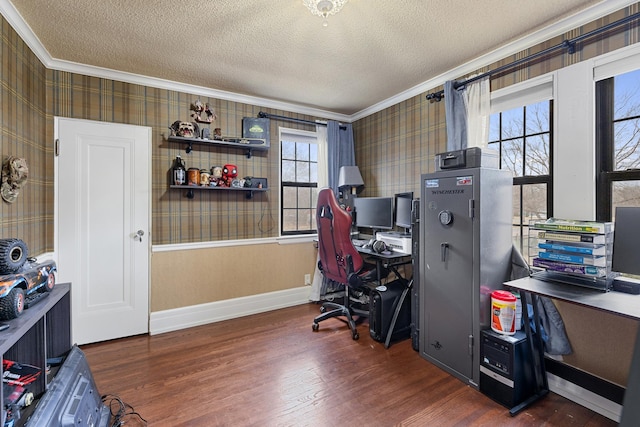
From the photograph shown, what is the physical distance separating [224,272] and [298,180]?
143 cm

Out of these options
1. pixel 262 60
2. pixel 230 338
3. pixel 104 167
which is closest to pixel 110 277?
pixel 104 167

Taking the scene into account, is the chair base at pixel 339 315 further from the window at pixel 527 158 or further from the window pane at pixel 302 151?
the window pane at pixel 302 151

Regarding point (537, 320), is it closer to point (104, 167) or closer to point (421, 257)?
point (421, 257)

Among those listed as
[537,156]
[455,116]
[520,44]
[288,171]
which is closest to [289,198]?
[288,171]

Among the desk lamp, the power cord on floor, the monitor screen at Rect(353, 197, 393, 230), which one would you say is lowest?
the power cord on floor

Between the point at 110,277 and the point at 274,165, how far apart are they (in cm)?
201

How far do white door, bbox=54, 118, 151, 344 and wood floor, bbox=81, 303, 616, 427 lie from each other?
11.1 inches

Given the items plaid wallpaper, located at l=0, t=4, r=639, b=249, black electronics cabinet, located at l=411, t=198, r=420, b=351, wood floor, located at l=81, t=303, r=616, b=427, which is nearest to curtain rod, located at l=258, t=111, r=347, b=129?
plaid wallpaper, located at l=0, t=4, r=639, b=249

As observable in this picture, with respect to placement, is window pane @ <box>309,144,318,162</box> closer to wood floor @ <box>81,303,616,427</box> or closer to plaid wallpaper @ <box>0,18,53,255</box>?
wood floor @ <box>81,303,616,427</box>

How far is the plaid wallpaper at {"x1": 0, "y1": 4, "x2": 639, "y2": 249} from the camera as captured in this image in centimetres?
197

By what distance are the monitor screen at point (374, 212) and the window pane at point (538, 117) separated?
136 cm

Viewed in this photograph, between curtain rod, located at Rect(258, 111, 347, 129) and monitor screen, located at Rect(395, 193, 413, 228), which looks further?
curtain rod, located at Rect(258, 111, 347, 129)

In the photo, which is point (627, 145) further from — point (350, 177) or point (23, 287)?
point (23, 287)

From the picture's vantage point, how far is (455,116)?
2.64 m
